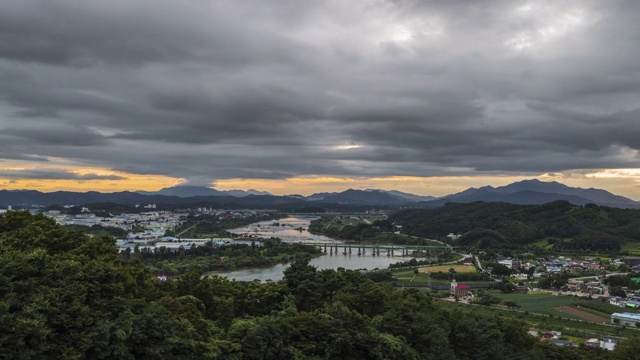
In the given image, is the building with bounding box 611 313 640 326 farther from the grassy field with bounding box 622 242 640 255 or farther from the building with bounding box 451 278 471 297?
the grassy field with bounding box 622 242 640 255

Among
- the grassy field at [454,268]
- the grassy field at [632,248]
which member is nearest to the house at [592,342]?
the grassy field at [454,268]

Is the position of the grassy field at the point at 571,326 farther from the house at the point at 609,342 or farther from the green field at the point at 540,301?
the house at the point at 609,342

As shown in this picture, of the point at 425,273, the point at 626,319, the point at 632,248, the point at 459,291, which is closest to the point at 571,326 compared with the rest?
the point at 626,319

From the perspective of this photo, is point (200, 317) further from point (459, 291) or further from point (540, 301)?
point (540, 301)

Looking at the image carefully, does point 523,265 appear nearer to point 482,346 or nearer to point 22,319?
point 482,346

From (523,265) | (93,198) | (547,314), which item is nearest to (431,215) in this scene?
(523,265)

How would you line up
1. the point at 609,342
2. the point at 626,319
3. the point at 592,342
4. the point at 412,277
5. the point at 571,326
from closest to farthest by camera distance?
the point at 609,342
the point at 592,342
the point at 571,326
the point at 626,319
the point at 412,277
